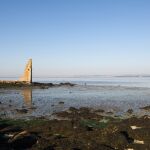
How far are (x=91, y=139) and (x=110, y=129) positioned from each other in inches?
50.7

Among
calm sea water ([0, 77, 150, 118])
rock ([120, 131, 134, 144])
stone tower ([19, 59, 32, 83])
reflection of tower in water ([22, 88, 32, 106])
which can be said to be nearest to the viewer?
rock ([120, 131, 134, 144])

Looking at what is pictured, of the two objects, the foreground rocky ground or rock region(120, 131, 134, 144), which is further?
rock region(120, 131, 134, 144)

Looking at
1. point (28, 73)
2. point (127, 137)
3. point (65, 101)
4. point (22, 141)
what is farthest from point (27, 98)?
point (28, 73)

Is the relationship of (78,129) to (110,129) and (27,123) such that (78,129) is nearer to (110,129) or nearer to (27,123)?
(110,129)

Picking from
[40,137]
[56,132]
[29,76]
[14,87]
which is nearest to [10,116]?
[56,132]

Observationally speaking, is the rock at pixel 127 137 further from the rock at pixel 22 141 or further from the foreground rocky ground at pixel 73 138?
the rock at pixel 22 141

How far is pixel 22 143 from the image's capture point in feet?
42.4

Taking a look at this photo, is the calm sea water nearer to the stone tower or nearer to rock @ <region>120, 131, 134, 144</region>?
rock @ <region>120, 131, 134, 144</region>

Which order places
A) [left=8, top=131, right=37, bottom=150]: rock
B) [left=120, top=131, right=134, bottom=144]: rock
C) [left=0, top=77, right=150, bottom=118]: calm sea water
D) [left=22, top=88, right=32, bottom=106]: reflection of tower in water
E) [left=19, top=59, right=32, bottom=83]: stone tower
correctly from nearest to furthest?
[left=8, top=131, right=37, bottom=150]: rock → [left=120, top=131, right=134, bottom=144]: rock → [left=0, top=77, right=150, bottom=118]: calm sea water → [left=22, top=88, right=32, bottom=106]: reflection of tower in water → [left=19, top=59, right=32, bottom=83]: stone tower

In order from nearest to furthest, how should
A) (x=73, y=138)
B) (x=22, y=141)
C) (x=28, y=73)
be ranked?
(x=22, y=141), (x=73, y=138), (x=28, y=73)

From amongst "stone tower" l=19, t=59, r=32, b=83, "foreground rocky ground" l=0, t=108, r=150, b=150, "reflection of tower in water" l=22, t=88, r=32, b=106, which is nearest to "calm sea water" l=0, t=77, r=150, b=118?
"reflection of tower in water" l=22, t=88, r=32, b=106

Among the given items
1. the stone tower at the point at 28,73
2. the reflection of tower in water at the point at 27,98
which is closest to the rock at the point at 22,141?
the reflection of tower in water at the point at 27,98

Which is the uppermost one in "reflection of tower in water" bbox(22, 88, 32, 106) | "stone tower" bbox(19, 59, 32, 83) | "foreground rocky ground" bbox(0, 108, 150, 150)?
"stone tower" bbox(19, 59, 32, 83)

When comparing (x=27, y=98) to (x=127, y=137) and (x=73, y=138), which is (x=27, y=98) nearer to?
(x=73, y=138)
